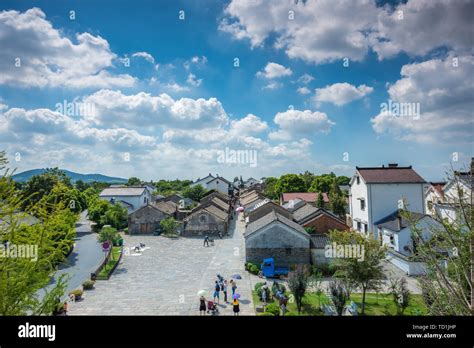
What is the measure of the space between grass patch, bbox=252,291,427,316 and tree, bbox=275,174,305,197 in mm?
49491

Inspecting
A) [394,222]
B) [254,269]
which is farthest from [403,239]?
[254,269]

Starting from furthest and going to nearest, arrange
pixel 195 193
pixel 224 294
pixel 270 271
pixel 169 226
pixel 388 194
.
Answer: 1. pixel 195 193
2. pixel 169 226
3. pixel 388 194
4. pixel 270 271
5. pixel 224 294

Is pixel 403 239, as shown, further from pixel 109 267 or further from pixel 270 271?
pixel 109 267

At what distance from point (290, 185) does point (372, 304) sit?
51628 millimetres

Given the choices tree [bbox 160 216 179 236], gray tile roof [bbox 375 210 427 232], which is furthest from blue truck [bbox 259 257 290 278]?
tree [bbox 160 216 179 236]

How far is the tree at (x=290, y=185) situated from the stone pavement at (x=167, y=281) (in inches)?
1393

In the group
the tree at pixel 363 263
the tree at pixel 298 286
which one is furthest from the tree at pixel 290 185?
the tree at pixel 298 286

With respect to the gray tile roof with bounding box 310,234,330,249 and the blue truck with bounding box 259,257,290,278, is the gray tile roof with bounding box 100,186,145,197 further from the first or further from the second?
the gray tile roof with bounding box 310,234,330,249

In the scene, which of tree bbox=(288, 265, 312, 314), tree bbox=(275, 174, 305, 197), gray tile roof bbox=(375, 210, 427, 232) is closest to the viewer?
tree bbox=(288, 265, 312, 314)

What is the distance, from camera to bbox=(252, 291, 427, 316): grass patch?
1543cm

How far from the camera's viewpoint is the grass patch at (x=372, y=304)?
1543 centimetres

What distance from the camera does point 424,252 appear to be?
6.03 metres

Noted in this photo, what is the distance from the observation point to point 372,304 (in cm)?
1666
